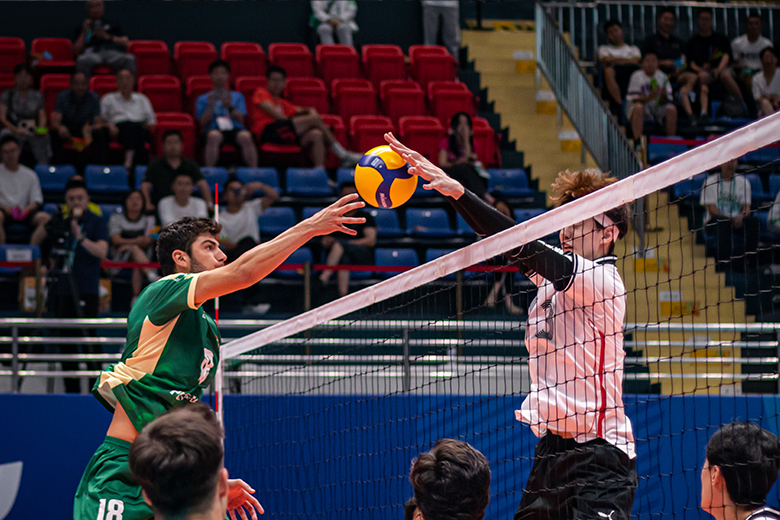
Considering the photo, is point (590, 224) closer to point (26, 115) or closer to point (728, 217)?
point (728, 217)

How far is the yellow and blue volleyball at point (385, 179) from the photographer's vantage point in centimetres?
422

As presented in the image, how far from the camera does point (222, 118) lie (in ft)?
38.0

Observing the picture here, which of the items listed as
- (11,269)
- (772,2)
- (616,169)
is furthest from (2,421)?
(772,2)

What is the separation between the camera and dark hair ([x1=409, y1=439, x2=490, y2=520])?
2.98 metres

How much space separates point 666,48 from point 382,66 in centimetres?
456

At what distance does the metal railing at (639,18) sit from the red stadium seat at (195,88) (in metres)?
5.79

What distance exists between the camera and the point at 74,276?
8297mm

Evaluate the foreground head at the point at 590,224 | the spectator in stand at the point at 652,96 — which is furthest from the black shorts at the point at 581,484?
the spectator in stand at the point at 652,96

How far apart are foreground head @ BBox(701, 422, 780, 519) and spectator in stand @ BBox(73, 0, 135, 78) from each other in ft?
37.0

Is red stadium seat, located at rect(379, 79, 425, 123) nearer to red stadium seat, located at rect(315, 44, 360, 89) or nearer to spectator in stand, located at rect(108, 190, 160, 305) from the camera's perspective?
red stadium seat, located at rect(315, 44, 360, 89)

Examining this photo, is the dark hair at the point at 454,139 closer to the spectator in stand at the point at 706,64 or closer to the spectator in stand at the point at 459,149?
the spectator in stand at the point at 459,149

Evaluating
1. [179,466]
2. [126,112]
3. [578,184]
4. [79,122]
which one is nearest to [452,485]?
[179,466]

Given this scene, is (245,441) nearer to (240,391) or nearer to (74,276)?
(240,391)

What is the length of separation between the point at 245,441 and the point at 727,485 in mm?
4674
